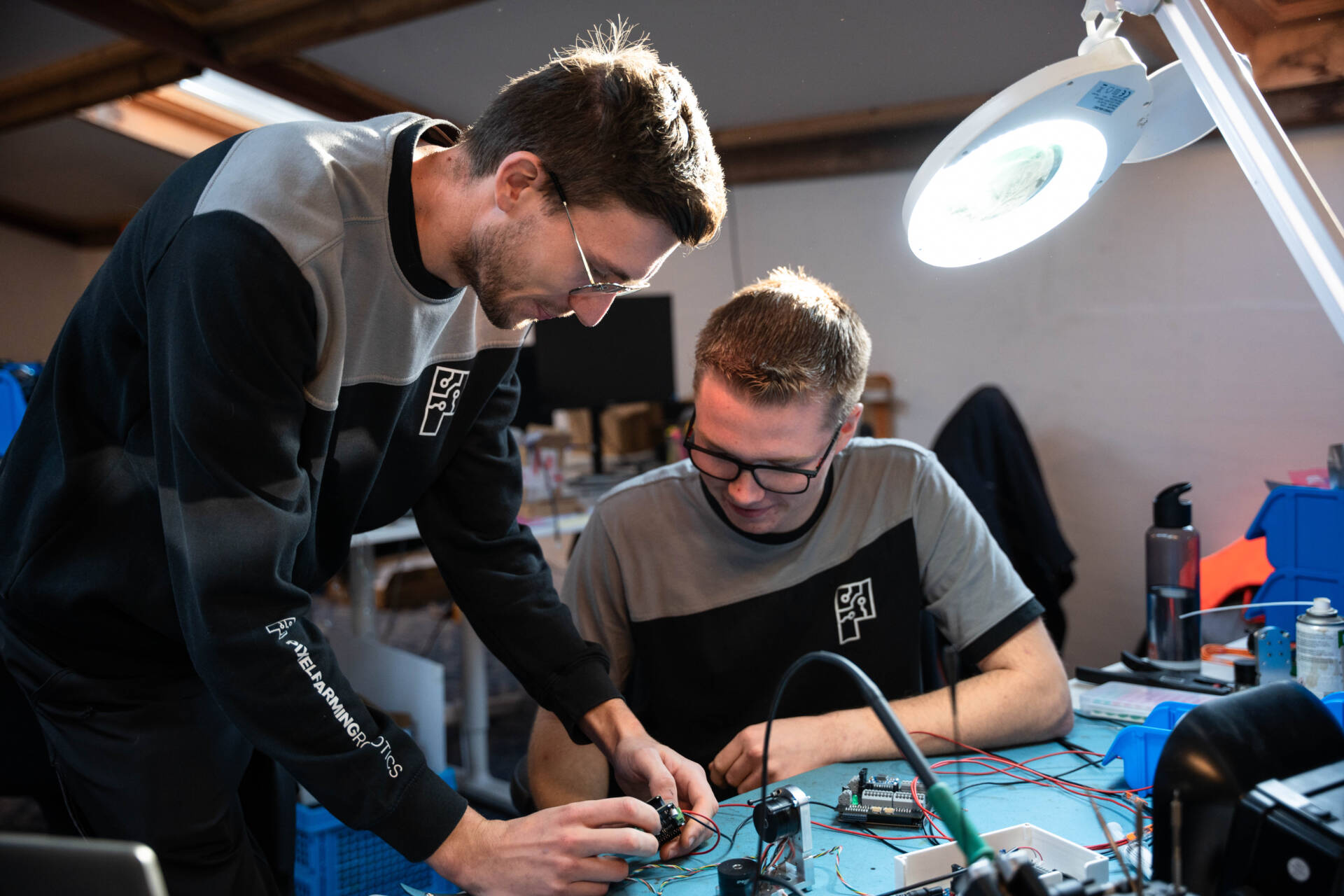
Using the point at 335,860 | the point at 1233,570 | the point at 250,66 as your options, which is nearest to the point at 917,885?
the point at 1233,570

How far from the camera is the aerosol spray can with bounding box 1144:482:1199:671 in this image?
167 centimetres

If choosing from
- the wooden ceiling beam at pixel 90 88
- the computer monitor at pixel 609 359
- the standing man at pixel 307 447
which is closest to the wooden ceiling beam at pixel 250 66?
the wooden ceiling beam at pixel 90 88

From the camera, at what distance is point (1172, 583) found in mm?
1730

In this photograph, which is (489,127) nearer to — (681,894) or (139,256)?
(139,256)

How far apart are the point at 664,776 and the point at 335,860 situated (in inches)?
58.1

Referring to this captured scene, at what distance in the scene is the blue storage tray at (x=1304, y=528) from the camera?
1.63 metres

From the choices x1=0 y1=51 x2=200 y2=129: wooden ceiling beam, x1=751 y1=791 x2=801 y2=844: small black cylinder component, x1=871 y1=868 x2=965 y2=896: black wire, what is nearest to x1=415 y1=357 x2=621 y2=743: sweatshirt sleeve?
x1=751 y1=791 x2=801 y2=844: small black cylinder component

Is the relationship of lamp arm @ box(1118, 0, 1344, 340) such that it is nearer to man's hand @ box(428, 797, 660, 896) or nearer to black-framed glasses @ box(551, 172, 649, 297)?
black-framed glasses @ box(551, 172, 649, 297)

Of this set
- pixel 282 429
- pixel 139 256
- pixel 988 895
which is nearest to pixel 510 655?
pixel 282 429

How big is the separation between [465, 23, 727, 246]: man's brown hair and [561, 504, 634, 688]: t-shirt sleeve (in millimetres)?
602

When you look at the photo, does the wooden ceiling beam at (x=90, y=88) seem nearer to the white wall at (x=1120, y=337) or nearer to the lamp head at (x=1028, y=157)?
the white wall at (x=1120, y=337)

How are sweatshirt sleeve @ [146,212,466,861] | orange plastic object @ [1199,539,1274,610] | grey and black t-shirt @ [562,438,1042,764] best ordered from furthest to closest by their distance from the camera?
orange plastic object @ [1199,539,1274,610] < grey and black t-shirt @ [562,438,1042,764] < sweatshirt sleeve @ [146,212,466,861]

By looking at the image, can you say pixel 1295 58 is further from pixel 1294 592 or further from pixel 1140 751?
pixel 1140 751

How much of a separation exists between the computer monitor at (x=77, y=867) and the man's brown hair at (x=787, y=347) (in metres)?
1.01
